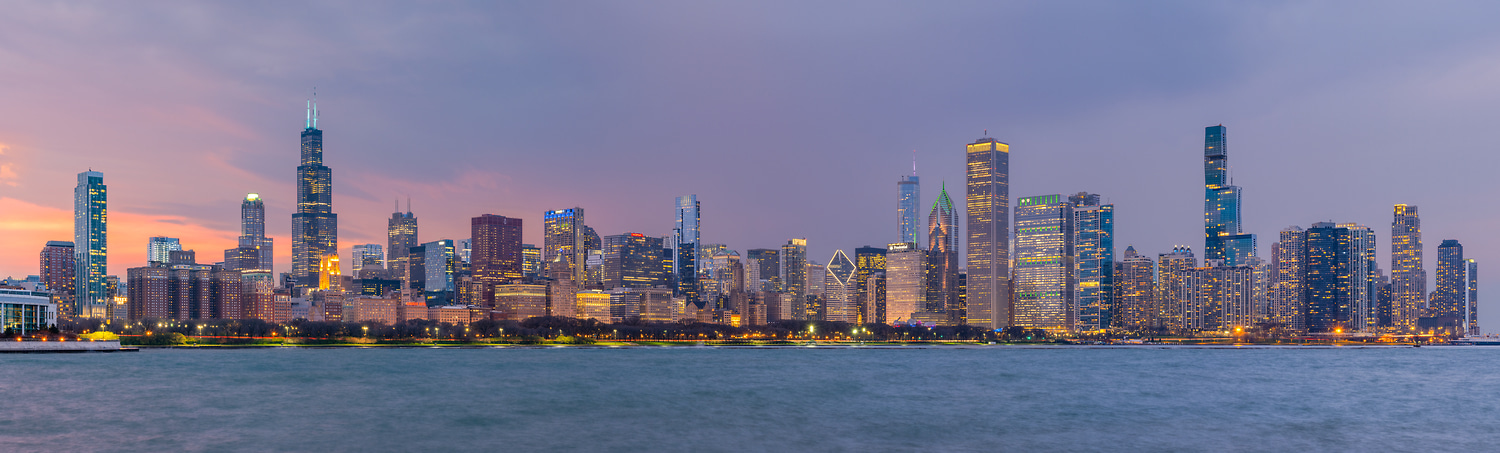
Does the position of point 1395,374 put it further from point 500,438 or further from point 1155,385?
point 500,438

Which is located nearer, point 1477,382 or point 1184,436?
point 1184,436

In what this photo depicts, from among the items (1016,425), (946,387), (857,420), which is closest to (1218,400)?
(946,387)

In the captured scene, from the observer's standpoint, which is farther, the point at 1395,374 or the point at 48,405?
the point at 1395,374

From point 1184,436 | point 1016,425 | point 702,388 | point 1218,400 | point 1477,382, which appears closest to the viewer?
point 1184,436

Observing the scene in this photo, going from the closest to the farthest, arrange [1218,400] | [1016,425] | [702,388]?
[1016,425]
[1218,400]
[702,388]

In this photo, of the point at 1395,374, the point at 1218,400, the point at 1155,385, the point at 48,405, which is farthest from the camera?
the point at 1395,374

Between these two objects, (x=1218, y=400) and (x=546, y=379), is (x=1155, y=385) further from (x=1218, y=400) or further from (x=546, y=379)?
(x=546, y=379)
